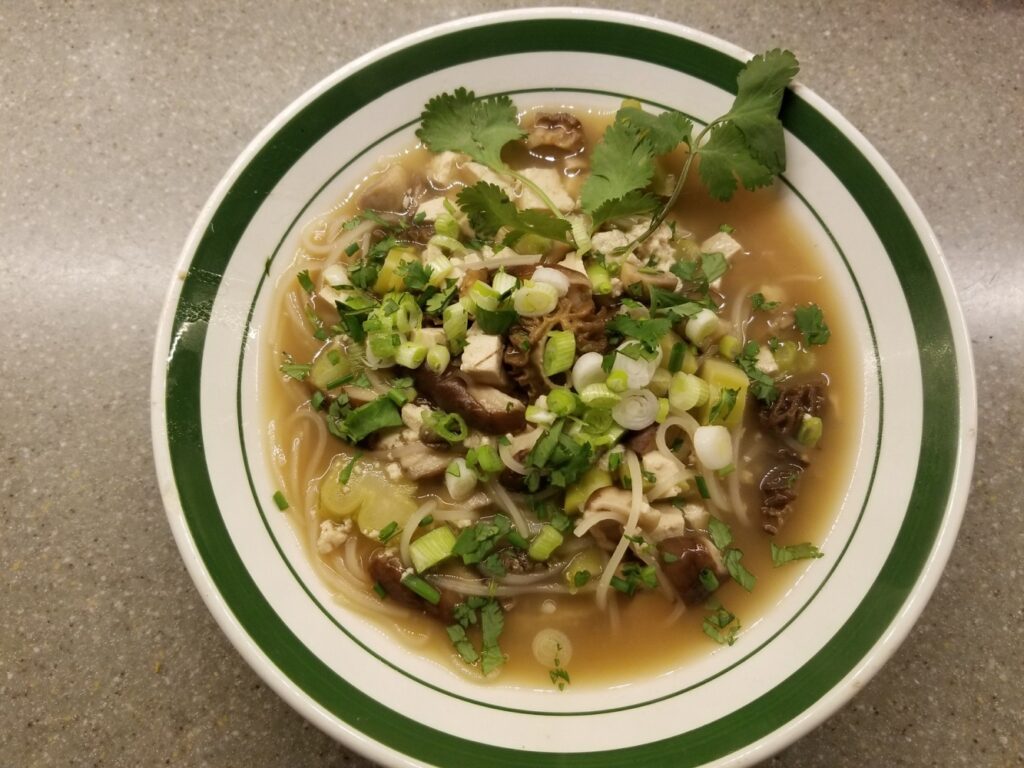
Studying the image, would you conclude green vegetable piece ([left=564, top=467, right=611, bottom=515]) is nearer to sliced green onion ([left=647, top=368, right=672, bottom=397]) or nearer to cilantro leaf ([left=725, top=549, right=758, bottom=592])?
sliced green onion ([left=647, top=368, right=672, bottom=397])

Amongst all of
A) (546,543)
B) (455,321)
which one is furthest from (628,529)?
(455,321)

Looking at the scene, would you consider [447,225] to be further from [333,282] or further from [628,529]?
[628,529]

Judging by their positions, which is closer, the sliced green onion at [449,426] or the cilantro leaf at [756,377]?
the sliced green onion at [449,426]

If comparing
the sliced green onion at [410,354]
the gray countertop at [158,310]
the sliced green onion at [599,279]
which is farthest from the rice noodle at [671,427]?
the gray countertop at [158,310]

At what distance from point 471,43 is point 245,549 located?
199cm

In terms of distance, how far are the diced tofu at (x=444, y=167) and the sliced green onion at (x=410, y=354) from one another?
0.80 metres

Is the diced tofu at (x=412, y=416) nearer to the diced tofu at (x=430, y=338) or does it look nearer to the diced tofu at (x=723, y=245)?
the diced tofu at (x=430, y=338)

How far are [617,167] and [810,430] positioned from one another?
1239 millimetres

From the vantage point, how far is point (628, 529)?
245cm

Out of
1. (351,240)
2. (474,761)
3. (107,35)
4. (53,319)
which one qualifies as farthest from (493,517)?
(107,35)

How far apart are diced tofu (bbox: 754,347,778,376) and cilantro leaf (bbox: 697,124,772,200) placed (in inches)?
25.1

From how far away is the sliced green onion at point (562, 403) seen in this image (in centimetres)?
240

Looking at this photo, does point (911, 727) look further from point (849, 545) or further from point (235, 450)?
point (235, 450)

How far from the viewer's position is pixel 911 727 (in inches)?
102
